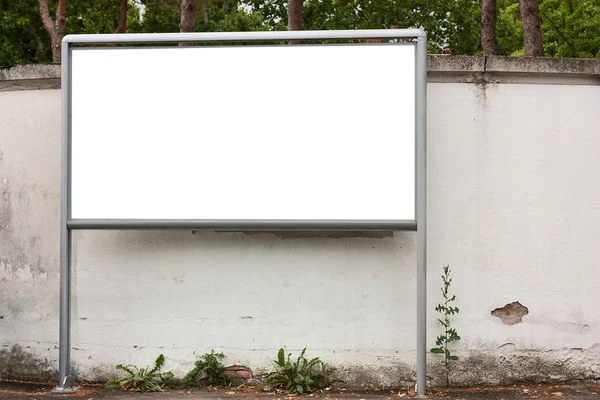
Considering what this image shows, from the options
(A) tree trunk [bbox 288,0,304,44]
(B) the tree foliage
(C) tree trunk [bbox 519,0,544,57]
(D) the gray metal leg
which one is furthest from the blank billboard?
(B) the tree foliage

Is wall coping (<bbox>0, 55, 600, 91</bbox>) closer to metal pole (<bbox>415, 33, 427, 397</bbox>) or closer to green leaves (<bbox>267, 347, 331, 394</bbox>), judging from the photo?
metal pole (<bbox>415, 33, 427, 397</bbox>)

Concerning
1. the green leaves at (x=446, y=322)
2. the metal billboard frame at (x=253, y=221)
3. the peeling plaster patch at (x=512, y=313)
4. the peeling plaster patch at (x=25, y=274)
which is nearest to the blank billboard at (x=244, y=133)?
the metal billboard frame at (x=253, y=221)

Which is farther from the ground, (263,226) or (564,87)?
(564,87)

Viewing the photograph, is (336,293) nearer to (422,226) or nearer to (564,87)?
(422,226)

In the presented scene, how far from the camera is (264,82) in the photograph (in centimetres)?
611

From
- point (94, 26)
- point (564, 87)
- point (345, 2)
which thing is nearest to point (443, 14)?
point (345, 2)

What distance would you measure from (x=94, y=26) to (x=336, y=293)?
91.7 feet

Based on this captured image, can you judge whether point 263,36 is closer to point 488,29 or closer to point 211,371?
point 211,371

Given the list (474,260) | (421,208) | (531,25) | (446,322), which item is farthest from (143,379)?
(531,25)

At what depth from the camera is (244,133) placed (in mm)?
6121

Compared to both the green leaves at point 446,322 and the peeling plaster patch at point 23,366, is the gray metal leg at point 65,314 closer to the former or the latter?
the peeling plaster patch at point 23,366

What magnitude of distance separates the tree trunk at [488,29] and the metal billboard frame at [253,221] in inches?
385

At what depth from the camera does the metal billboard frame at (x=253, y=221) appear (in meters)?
5.92

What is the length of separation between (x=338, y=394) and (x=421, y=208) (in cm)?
160
